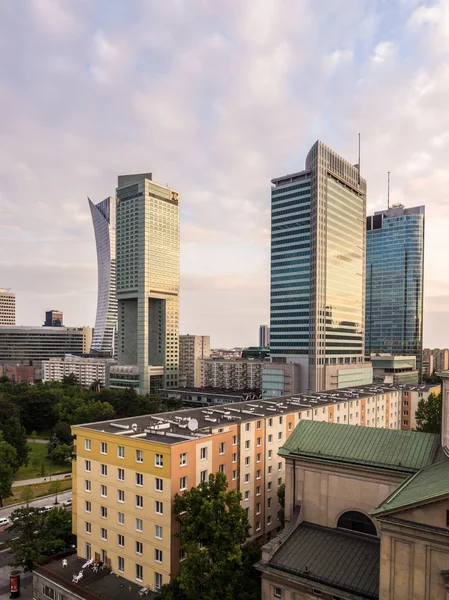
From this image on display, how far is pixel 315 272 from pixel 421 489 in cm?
→ 14635

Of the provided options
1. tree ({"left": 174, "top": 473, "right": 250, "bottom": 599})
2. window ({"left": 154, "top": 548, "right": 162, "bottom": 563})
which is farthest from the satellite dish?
window ({"left": 154, "top": 548, "right": 162, "bottom": 563})

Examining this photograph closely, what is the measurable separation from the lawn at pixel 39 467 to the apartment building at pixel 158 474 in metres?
57.7

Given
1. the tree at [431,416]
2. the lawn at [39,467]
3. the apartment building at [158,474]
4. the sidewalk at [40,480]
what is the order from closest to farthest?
1. the apartment building at [158,474]
2. the tree at [431,416]
3. the sidewalk at [40,480]
4. the lawn at [39,467]

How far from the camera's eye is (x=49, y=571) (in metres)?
48.9

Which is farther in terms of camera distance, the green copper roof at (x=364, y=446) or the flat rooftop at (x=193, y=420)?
the flat rooftop at (x=193, y=420)

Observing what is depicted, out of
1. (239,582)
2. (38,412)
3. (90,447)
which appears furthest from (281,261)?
(239,582)

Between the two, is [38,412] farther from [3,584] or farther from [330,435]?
[330,435]

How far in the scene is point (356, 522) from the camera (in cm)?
4200

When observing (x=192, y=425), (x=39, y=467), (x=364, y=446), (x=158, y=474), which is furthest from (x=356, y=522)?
(x=39, y=467)

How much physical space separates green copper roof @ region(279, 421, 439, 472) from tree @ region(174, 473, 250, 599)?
318 inches

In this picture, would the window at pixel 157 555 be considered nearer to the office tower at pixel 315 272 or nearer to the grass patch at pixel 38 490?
the grass patch at pixel 38 490

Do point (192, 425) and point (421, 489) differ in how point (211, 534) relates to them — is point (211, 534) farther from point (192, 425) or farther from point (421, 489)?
point (421, 489)

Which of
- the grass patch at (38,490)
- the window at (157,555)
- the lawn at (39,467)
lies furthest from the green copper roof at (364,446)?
the lawn at (39,467)

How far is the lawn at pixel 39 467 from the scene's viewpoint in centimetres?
10516
